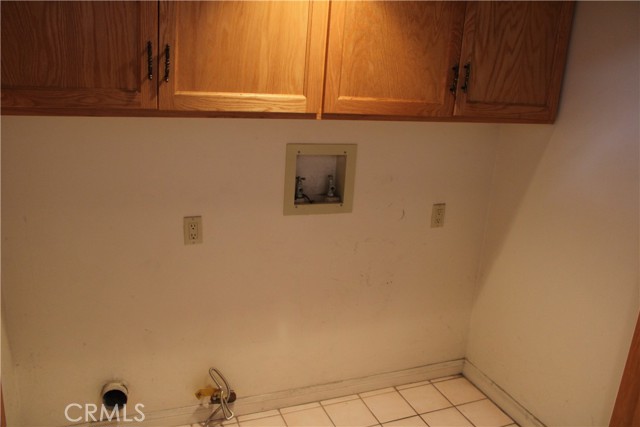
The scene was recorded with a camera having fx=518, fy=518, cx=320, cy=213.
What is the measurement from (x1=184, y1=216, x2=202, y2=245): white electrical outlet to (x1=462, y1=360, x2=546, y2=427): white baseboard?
1.55m

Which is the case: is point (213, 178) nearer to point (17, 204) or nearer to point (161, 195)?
point (161, 195)

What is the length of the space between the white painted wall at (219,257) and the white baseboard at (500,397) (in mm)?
211

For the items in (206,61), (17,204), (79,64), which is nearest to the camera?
(79,64)

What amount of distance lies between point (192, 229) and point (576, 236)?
1492 millimetres

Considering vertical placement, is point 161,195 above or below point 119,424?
above

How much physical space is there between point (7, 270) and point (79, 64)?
32.8 inches

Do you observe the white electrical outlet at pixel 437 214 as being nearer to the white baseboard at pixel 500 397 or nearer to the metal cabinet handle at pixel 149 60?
the white baseboard at pixel 500 397

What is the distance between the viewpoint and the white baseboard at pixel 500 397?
228 centimetres

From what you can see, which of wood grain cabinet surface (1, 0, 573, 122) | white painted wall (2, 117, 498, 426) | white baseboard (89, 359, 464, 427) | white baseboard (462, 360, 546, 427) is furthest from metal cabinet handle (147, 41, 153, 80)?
white baseboard (462, 360, 546, 427)

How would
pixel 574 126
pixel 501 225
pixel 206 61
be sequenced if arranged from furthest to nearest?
pixel 501 225
pixel 574 126
pixel 206 61

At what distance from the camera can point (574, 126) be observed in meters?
2.01

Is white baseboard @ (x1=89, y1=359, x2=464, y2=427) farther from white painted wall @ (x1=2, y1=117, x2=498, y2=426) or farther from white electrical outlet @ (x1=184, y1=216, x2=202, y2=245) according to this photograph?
white electrical outlet @ (x1=184, y1=216, x2=202, y2=245)

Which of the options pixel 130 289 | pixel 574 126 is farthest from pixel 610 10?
pixel 130 289

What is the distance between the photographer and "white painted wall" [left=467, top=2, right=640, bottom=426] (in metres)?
1.84
